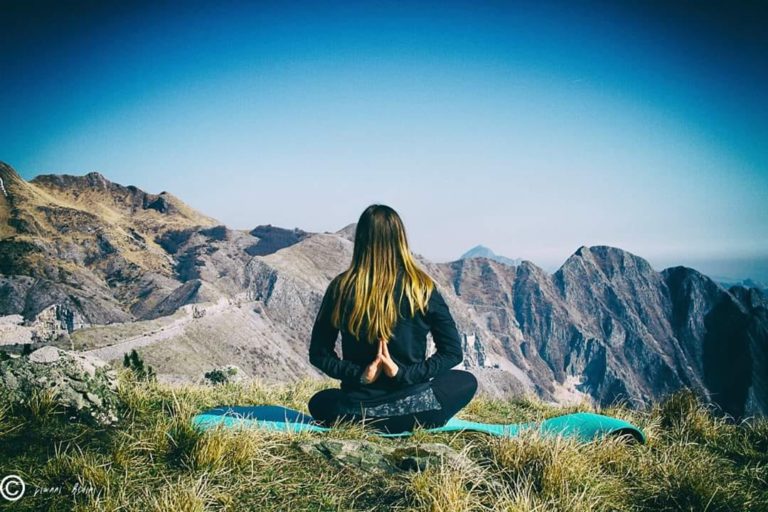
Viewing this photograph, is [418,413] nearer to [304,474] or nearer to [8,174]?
[304,474]

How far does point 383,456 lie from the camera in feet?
12.0

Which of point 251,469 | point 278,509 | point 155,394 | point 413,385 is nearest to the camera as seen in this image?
point 278,509

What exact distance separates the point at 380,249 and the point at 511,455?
235cm

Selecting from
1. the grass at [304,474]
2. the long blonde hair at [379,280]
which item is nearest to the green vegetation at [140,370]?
the grass at [304,474]

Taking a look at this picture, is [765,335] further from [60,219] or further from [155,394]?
[60,219]

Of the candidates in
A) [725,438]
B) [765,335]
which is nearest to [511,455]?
[725,438]

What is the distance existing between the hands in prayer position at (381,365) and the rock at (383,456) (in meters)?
0.68

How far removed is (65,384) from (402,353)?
3650mm

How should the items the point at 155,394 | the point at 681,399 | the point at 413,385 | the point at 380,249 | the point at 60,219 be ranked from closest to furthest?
1. the point at 380,249
2. the point at 413,385
3. the point at 155,394
4. the point at 681,399
5. the point at 60,219

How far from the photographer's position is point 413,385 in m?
4.62

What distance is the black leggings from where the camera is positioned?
15.1ft

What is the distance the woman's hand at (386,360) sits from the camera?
13.9 ft
